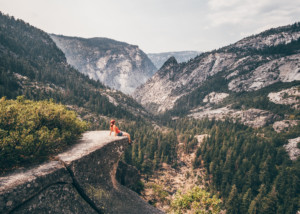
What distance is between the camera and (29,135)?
1716cm

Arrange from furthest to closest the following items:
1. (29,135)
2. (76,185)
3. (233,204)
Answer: (233,204) < (76,185) < (29,135)

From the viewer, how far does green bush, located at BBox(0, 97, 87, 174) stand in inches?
618

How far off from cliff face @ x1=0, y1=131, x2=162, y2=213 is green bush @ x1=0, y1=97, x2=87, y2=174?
1.66 m

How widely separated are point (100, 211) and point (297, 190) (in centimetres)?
9722

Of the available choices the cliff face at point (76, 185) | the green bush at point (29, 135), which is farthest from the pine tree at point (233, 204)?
the green bush at point (29, 135)

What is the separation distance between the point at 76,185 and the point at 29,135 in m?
7.53

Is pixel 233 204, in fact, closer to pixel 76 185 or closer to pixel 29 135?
pixel 76 185

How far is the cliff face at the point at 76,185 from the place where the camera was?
44.0 feet

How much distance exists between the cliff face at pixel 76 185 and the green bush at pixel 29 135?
1.66 meters

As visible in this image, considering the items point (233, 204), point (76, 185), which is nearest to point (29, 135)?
point (76, 185)

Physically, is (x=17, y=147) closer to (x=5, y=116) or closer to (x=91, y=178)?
(x=5, y=116)

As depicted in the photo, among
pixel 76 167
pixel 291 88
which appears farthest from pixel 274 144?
pixel 76 167

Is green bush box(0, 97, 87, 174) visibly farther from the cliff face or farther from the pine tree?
the pine tree

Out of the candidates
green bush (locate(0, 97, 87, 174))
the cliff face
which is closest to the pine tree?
the cliff face
